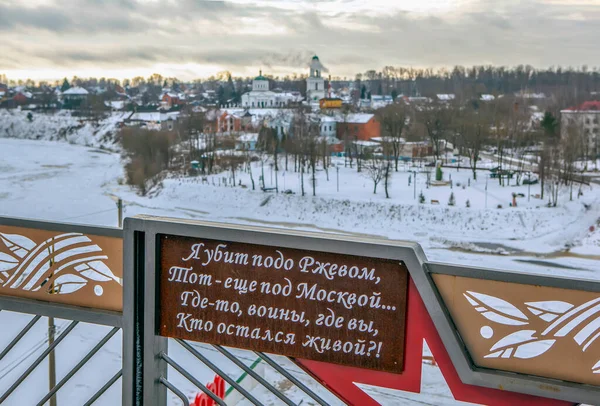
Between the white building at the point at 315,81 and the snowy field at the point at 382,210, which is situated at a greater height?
the white building at the point at 315,81

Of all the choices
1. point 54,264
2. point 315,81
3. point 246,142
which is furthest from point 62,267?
point 315,81

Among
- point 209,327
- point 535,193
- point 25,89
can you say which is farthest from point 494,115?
point 25,89

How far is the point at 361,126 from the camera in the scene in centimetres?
2278

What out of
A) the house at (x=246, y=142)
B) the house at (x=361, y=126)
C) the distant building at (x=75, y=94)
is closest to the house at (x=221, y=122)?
the house at (x=246, y=142)

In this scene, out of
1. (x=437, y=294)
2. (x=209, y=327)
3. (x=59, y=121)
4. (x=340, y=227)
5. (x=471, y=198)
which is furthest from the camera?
(x=59, y=121)

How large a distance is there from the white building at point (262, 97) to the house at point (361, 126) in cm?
1021

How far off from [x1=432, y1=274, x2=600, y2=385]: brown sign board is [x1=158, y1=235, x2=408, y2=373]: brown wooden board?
8 centimetres

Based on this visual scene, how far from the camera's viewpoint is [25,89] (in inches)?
1583

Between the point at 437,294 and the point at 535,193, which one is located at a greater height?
the point at 437,294

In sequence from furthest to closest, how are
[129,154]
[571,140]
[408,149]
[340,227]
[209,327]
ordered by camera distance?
[129,154]
[408,149]
[571,140]
[340,227]
[209,327]

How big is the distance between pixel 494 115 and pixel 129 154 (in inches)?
449

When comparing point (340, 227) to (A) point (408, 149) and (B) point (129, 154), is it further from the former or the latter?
(B) point (129, 154)

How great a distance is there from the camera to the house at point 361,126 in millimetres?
22516

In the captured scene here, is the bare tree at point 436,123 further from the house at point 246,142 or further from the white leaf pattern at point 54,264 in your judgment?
the white leaf pattern at point 54,264
